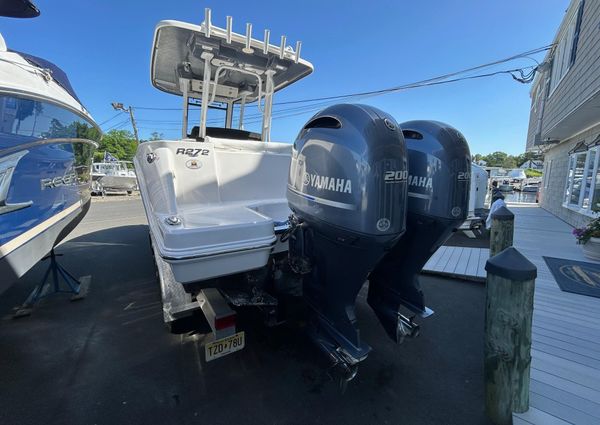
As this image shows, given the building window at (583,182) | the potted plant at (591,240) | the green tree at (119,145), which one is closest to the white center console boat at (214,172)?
the potted plant at (591,240)

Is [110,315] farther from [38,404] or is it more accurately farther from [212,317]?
[212,317]

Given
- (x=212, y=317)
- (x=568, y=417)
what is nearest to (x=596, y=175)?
(x=568, y=417)

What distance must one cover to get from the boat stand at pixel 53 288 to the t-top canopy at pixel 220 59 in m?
2.54

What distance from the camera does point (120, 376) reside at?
79.4 inches

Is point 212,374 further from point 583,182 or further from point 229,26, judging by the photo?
point 583,182

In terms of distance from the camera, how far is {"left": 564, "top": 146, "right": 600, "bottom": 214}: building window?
587cm

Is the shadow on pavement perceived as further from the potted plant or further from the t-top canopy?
the potted plant

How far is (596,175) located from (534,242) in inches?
77.9

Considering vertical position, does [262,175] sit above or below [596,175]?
below

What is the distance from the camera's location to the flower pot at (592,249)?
171 inches

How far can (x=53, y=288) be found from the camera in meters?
3.40

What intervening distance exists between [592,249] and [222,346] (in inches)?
223

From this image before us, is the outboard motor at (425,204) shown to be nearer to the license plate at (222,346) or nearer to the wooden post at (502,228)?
the license plate at (222,346)

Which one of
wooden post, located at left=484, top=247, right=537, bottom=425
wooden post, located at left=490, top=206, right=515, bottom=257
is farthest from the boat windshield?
wooden post, located at left=490, top=206, right=515, bottom=257
